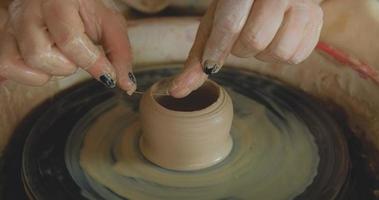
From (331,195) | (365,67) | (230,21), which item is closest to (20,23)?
(230,21)

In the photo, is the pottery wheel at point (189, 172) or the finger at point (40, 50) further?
the pottery wheel at point (189, 172)

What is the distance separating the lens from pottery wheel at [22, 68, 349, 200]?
124 cm

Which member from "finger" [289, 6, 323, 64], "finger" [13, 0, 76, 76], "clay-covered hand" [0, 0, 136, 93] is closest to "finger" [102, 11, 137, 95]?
"clay-covered hand" [0, 0, 136, 93]

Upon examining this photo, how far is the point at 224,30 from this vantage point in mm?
1097

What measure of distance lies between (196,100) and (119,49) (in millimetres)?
228

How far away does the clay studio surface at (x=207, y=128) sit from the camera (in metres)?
1.24

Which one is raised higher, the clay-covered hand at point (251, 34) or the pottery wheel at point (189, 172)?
the clay-covered hand at point (251, 34)

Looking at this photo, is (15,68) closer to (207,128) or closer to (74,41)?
(74,41)

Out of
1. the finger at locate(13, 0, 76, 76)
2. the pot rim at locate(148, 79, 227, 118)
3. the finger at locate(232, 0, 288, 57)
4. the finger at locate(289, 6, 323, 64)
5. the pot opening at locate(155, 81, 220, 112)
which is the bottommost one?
the pot opening at locate(155, 81, 220, 112)

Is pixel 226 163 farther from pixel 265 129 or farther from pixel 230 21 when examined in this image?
pixel 230 21

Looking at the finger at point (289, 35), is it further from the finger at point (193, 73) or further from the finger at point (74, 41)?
the finger at point (74, 41)

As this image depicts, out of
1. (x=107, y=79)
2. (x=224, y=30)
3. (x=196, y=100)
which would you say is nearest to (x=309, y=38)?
(x=224, y=30)

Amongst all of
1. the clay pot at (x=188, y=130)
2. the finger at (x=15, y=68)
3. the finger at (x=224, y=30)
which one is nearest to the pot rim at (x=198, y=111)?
the clay pot at (x=188, y=130)

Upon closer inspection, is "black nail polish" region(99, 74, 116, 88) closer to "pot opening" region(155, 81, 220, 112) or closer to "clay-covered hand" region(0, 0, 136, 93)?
"clay-covered hand" region(0, 0, 136, 93)
